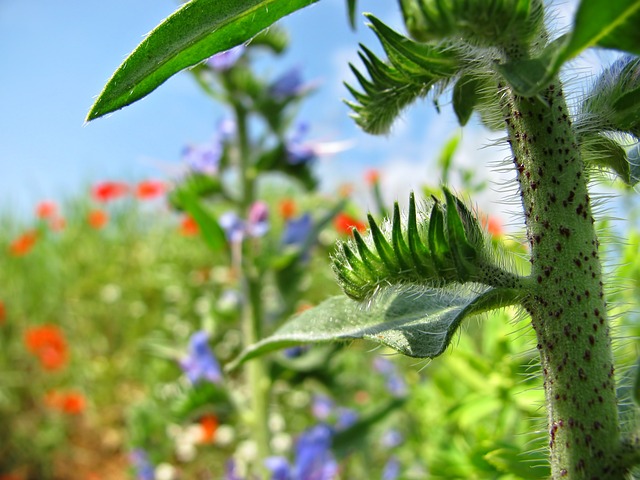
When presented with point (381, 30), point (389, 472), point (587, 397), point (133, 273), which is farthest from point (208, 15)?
point (133, 273)

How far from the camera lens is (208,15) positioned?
Result: 438mm

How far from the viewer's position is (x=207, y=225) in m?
1.66

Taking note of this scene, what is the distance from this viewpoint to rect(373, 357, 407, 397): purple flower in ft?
8.73

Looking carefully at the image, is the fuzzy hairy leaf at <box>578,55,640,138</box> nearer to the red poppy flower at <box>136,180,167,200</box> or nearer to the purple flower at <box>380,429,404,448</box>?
the purple flower at <box>380,429,404,448</box>

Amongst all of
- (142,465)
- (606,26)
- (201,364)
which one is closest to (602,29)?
(606,26)

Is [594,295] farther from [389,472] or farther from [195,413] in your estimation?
[389,472]

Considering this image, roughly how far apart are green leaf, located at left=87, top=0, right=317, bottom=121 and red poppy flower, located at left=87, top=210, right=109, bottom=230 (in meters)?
5.04

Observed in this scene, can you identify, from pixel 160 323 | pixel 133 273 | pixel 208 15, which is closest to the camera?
pixel 208 15

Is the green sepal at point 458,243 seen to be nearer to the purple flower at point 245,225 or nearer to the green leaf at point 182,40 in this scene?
the green leaf at point 182,40

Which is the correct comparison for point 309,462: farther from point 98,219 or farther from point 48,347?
point 98,219

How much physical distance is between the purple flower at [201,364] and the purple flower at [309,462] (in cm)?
38

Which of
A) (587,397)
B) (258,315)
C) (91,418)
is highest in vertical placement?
(587,397)

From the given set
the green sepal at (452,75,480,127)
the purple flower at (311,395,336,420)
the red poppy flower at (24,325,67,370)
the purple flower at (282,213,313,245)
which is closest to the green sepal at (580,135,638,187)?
the green sepal at (452,75,480,127)

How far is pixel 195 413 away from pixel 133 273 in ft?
11.3
